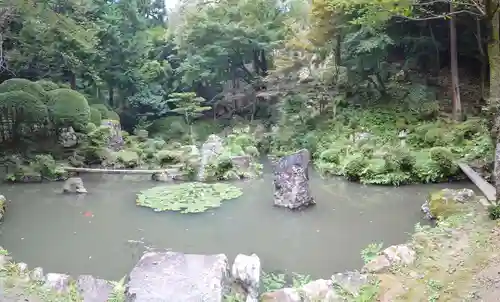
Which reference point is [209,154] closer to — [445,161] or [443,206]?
[445,161]

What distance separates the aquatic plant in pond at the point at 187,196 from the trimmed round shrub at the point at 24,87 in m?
4.98

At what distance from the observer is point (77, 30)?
11.4m

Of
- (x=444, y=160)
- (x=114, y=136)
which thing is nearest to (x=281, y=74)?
(x=114, y=136)

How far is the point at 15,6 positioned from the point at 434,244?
8265 mm

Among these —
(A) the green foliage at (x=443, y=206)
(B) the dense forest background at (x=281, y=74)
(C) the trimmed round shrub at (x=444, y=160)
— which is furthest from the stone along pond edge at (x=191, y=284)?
(C) the trimmed round shrub at (x=444, y=160)

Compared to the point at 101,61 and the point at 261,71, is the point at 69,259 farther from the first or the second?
the point at 261,71

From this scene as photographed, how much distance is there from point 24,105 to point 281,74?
9155 mm

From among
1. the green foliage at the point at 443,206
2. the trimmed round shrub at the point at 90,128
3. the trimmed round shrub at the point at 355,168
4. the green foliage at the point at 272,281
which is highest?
the trimmed round shrub at the point at 90,128

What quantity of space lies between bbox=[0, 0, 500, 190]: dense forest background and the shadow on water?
211cm

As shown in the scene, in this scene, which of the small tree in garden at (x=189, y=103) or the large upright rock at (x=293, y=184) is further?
the small tree in garden at (x=189, y=103)

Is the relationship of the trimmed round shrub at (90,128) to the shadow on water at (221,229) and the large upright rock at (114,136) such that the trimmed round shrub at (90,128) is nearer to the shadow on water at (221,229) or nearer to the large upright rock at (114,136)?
the large upright rock at (114,136)

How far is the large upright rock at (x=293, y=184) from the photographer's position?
7.64m

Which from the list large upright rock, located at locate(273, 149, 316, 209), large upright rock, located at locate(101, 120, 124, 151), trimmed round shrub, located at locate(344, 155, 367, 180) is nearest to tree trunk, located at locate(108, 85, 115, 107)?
large upright rock, located at locate(101, 120, 124, 151)

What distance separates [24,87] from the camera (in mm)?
12156
